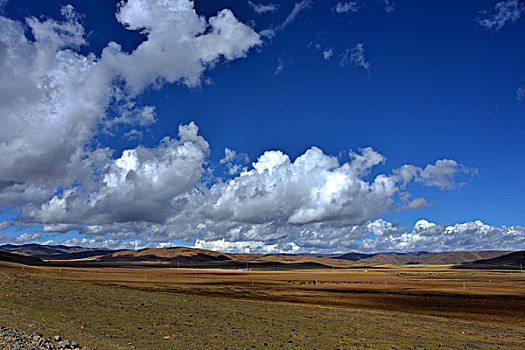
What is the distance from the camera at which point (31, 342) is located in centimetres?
1524

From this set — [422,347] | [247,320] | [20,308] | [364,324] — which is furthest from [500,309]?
[20,308]

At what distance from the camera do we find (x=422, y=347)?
22891mm

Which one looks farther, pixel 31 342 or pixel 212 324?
pixel 212 324

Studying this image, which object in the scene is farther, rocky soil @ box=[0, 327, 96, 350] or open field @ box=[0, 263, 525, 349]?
open field @ box=[0, 263, 525, 349]

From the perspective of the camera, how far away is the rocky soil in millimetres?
14578

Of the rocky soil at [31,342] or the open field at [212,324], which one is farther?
the open field at [212,324]

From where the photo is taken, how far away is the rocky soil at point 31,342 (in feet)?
47.8

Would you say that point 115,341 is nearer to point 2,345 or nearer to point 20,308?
point 2,345

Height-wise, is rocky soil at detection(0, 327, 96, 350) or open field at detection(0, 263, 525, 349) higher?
rocky soil at detection(0, 327, 96, 350)

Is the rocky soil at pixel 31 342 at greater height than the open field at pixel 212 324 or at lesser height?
greater

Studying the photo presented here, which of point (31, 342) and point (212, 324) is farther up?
point (31, 342)

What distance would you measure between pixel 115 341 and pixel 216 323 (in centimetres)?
837

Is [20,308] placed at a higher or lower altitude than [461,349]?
higher

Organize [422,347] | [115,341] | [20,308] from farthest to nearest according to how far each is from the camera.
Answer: [20,308] → [422,347] → [115,341]
